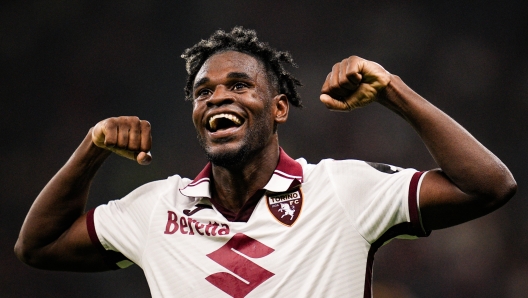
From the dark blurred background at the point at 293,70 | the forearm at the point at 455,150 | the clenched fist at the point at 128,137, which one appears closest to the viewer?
the forearm at the point at 455,150

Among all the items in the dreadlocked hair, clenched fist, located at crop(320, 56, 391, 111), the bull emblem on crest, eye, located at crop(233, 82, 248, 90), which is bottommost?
the bull emblem on crest

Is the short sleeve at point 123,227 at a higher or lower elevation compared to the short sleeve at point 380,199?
lower

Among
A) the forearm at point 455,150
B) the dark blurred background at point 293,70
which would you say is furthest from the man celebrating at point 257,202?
the dark blurred background at point 293,70

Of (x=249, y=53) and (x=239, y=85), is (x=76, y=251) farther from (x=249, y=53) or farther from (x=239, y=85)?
(x=249, y=53)

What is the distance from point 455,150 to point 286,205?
567mm

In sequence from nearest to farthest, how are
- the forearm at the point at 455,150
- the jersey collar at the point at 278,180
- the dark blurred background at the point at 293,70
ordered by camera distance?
the forearm at the point at 455,150 → the jersey collar at the point at 278,180 → the dark blurred background at the point at 293,70

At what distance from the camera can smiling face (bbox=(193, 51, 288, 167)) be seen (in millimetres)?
2033

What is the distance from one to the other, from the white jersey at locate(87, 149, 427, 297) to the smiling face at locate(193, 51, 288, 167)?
0.45ft

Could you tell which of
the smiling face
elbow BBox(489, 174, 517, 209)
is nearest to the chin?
the smiling face

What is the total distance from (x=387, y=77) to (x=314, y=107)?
3.00 m

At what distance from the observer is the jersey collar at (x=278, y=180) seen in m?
1.97

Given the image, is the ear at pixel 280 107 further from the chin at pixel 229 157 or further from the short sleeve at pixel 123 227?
the short sleeve at pixel 123 227

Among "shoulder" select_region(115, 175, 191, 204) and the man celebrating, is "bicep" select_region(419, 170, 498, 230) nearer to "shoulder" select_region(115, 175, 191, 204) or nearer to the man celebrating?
the man celebrating

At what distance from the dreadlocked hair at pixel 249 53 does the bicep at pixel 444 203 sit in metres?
0.82
